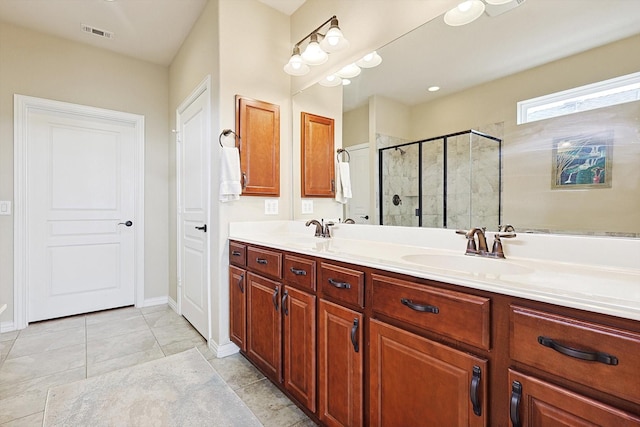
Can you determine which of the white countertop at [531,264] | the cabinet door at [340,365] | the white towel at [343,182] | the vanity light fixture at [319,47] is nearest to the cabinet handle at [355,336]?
the cabinet door at [340,365]

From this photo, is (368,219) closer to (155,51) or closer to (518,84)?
(518,84)

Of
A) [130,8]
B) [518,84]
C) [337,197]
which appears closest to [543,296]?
[518,84]

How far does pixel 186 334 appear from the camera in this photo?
264 cm

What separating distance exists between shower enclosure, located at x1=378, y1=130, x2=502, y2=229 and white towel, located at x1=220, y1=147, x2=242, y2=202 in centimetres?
101

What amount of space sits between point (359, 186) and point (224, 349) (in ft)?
5.06

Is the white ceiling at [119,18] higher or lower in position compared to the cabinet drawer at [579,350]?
higher

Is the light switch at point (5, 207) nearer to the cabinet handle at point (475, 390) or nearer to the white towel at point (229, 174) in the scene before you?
the white towel at point (229, 174)

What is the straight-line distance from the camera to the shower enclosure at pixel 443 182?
1396 millimetres

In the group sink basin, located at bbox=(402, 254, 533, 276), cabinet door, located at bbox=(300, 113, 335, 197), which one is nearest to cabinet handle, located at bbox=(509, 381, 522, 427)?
sink basin, located at bbox=(402, 254, 533, 276)

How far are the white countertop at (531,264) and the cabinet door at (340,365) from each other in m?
0.25

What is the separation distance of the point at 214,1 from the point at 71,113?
190 centimetres

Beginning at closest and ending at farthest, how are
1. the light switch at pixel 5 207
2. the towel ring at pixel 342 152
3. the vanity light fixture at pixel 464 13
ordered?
the vanity light fixture at pixel 464 13 < the towel ring at pixel 342 152 < the light switch at pixel 5 207

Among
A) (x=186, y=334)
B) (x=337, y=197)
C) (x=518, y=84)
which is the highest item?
(x=518, y=84)

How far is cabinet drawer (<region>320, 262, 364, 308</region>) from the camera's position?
1.21 metres
